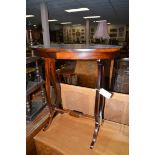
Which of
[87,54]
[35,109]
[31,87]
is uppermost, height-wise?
[87,54]

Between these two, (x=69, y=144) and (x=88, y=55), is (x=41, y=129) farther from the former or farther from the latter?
(x=88, y=55)

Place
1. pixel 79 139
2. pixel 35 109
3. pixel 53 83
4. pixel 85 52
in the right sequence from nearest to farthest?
pixel 85 52 < pixel 79 139 < pixel 53 83 < pixel 35 109

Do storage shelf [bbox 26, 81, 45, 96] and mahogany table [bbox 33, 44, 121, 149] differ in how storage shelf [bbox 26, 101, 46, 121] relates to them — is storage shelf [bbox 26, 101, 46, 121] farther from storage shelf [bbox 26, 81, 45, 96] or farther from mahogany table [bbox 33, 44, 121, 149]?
mahogany table [bbox 33, 44, 121, 149]

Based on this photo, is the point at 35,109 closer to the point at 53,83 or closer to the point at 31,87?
the point at 31,87

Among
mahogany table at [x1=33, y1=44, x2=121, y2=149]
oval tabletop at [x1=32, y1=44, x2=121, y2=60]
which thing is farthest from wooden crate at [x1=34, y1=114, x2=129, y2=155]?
oval tabletop at [x1=32, y1=44, x2=121, y2=60]

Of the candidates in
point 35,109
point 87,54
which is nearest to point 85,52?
point 87,54

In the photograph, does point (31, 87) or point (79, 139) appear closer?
point (79, 139)

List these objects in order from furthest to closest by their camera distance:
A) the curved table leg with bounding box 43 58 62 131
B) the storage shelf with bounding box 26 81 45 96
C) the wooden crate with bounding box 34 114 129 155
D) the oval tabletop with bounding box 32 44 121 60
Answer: the storage shelf with bounding box 26 81 45 96 → the curved table leg with bounding box 43 58 62 131 → the wooden crate with bounding box 34 114 129 155 → the oval tabletop with bounding box 32 44 121 60

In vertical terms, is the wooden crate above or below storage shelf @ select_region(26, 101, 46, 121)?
below

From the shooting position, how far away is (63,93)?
1613 mm

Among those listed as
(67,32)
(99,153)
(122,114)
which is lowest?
(99,153)

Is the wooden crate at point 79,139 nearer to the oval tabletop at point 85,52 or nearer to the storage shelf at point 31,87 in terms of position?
the storage shelf at point 31,87
